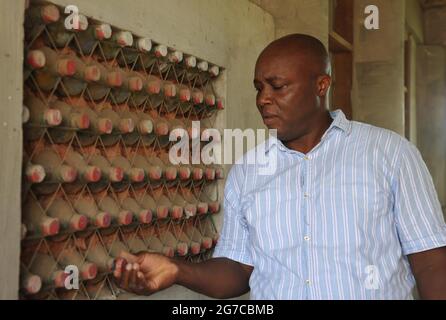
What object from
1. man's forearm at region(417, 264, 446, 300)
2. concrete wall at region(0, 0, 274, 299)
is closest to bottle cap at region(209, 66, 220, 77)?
concrete wall at region(0, 0, 274, 299)

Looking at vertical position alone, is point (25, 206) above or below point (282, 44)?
below

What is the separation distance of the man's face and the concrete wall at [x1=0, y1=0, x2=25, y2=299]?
456 mm

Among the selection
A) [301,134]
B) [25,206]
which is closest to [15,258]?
[25,206]

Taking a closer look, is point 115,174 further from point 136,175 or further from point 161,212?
point 161,212

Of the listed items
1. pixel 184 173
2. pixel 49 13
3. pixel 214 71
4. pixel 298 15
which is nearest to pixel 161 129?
pixel 184 173

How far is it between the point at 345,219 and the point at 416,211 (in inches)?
4.9

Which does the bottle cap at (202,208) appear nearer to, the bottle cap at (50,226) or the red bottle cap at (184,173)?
the red bottle cap at (184,173)

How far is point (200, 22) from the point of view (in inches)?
69.6

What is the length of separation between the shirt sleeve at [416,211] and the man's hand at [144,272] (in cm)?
42

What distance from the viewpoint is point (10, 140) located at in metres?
1.05

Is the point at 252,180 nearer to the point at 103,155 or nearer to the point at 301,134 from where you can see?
the point at 301,134

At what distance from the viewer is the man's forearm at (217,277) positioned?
3.61 ft

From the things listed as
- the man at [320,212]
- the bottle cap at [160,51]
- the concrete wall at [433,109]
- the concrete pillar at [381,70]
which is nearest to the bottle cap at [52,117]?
the man at [320,212]
